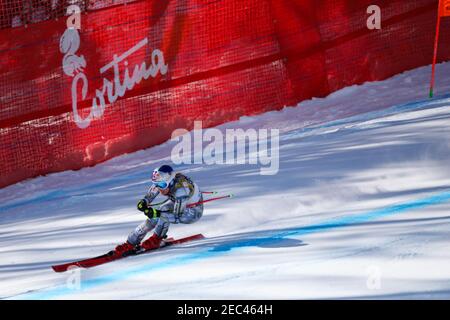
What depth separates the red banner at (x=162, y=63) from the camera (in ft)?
43.1

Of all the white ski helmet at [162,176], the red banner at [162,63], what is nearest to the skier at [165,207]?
the white ski helmet at [162,176]

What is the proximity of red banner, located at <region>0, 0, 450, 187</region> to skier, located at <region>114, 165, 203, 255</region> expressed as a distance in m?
4.58

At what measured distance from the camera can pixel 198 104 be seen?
1435 cm

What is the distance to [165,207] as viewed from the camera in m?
8.77

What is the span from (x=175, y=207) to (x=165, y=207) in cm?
10

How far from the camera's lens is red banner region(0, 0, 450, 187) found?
13141 mm

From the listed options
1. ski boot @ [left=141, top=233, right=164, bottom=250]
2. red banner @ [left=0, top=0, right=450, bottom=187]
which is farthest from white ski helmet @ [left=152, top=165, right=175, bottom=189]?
red banner @ [left=0, top=0, right=450, bottom=187]

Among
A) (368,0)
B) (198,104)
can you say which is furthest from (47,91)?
(368,0)

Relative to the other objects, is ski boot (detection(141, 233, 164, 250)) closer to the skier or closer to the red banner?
the skier

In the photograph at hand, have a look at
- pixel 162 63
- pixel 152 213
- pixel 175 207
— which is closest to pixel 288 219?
pixel 175 207

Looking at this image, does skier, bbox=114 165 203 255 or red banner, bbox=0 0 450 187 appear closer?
skier, bbox=114 165 203 255
